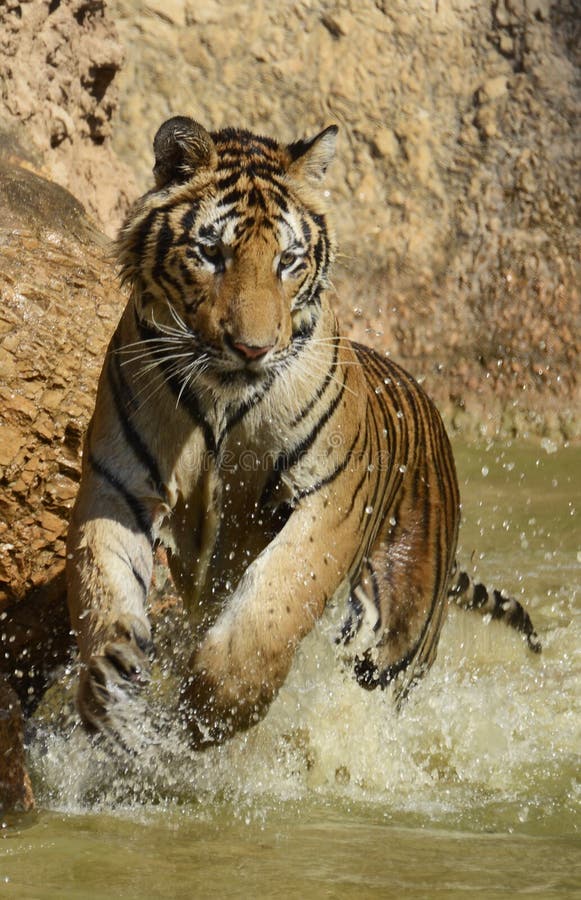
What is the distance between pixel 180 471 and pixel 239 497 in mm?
178

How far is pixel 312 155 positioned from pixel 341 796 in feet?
5.27

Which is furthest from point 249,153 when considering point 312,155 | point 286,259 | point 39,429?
point 39,429

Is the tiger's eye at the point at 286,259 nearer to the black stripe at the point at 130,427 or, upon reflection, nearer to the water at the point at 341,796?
the black stripe at the point at 130,427

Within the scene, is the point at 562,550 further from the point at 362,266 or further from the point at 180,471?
the point at 180,471

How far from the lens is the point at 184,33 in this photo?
25.2ft

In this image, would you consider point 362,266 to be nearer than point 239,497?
No

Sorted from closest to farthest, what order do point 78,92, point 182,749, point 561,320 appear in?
1. point 182,749
2. point 78,92
3. point 561,320

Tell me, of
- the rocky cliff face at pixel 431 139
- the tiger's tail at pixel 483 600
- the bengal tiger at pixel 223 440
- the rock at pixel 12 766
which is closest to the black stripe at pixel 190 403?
the bengal tiger at pixel 223 440

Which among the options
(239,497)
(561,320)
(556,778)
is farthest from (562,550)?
(239,497)

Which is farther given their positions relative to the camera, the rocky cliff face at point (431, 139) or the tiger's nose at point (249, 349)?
the rocky cliff face at point (431, 139)

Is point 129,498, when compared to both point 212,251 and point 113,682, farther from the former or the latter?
point 212,251

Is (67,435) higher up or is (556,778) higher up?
(67,435)

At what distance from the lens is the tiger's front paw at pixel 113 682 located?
335cm

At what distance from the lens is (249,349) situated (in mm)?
3348
